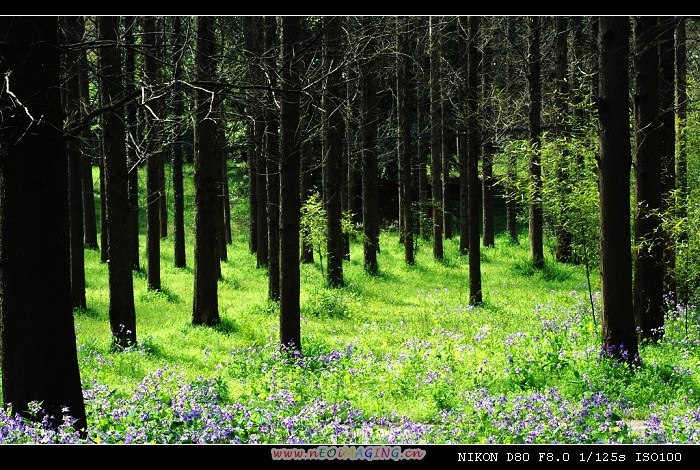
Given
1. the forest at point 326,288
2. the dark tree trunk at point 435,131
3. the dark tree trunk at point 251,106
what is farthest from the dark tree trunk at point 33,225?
the dark tree trunk at point 435,131

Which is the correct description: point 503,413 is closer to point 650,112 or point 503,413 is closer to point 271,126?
point 650,112

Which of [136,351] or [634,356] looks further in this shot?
[136,351]

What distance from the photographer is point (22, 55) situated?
6219mm

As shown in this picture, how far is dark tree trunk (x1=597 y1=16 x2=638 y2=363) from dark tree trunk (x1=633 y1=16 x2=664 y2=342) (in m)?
1.03

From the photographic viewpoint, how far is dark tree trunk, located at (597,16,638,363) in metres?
9.05

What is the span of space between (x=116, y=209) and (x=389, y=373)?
5.83 metres

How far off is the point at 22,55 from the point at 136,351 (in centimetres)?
681

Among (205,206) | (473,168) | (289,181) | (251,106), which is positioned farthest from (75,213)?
(473,168)

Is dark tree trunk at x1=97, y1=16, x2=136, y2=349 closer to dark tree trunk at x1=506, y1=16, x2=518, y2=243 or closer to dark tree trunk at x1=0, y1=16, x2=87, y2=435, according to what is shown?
dark tree trunk at x1=0, y1=16, x2=87, y2=435

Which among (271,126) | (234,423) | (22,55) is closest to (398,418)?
(234,423)

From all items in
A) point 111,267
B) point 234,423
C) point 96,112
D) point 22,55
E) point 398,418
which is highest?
point 22,55

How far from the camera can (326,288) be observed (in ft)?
63.4

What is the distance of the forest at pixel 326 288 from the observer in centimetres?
629
